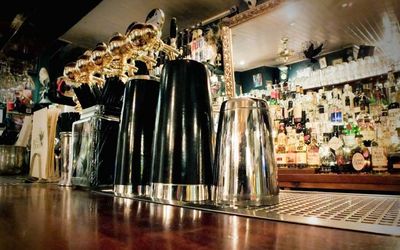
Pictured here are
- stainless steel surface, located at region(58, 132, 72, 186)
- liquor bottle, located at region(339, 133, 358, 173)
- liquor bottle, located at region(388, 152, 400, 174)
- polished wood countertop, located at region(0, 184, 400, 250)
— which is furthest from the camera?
liquor bottle, located at region(339, 133, 358, 173)

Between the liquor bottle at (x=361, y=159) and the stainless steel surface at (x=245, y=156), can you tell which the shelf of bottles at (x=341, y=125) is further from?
the stainless steel surface at (x=245, y=156)

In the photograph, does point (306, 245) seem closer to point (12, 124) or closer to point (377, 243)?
point (377, 243)

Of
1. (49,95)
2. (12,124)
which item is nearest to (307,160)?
(49,95)

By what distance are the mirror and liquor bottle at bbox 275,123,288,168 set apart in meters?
0.49

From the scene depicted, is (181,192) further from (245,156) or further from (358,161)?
(358,161)

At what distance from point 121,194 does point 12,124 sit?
3753 mm

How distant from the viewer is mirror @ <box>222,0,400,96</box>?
→ 6.31 ft

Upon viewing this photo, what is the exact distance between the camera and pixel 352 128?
2377 mm

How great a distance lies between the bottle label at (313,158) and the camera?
2.48 metres

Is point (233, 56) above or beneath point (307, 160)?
above

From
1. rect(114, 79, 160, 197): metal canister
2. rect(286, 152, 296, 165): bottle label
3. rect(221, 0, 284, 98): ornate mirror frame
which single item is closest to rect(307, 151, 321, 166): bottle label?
rect(286, 152, 296, 165): bottle label

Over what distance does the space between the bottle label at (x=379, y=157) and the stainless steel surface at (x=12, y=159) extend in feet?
8.24

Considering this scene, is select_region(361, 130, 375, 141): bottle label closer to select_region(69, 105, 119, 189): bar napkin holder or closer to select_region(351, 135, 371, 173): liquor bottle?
select_region(351, 135, 371, 173): liquor bottle

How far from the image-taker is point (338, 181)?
2.10 meters
